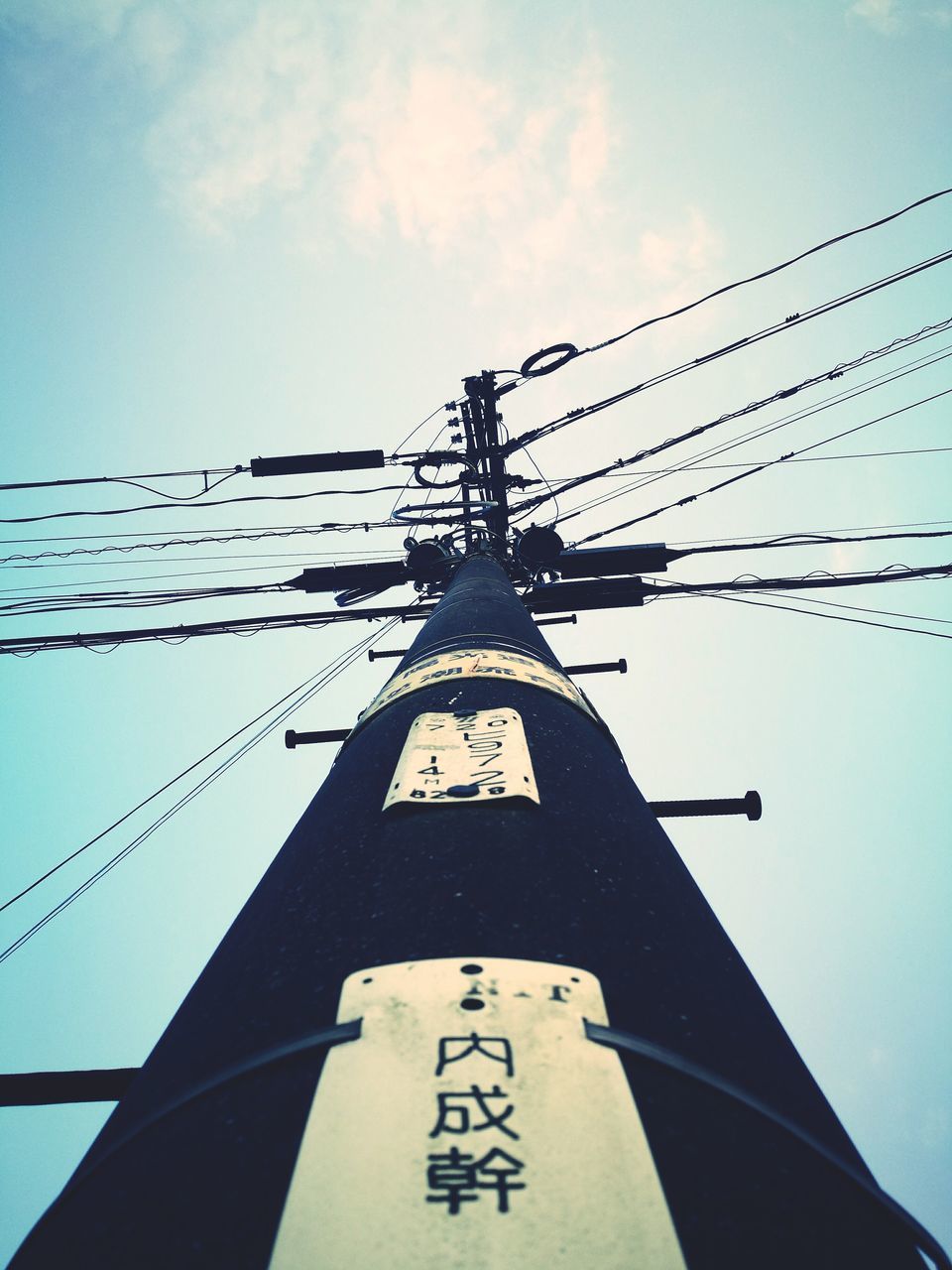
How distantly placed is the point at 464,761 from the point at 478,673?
66cm

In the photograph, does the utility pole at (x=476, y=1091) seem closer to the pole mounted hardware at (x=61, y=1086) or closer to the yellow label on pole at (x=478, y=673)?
the yellow label on pole at (x=478, y=673)

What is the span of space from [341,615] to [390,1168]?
6.15m

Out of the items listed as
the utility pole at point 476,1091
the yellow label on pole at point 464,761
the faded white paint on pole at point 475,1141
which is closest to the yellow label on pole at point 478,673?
the yellow label on pole at point 464,761

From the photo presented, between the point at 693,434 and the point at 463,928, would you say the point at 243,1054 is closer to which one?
the point at 463,928

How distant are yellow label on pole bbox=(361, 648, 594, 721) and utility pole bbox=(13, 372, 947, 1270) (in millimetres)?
825

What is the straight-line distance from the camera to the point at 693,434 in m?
6.46

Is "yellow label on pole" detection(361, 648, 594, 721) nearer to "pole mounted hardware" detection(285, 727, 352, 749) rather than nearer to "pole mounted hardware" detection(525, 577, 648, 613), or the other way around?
"pole mounted hardware" detection(285, 727, 352, 749)

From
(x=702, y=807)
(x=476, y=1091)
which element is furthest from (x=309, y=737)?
(x=476, y=1091)

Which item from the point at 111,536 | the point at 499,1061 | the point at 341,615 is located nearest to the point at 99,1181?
the point at 499,1061

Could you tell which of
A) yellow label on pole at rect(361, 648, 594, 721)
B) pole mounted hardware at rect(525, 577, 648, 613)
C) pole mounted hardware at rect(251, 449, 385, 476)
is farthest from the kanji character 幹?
pole mounted hardware at rect(251, 449, 385, 476)

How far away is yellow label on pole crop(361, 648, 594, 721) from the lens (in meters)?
2.31

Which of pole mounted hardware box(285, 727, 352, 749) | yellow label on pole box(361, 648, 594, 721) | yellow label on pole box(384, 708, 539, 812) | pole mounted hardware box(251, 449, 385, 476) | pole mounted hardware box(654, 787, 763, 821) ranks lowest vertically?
pole mounted hardware box(654, 787, 763, 821)

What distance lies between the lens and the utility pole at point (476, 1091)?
70 centimetres

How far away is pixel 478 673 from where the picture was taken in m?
2.31
